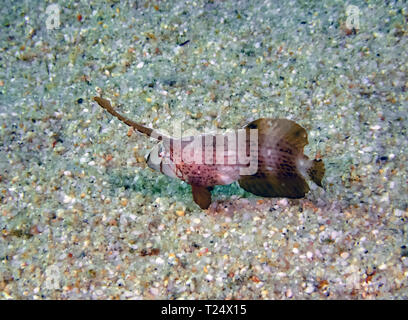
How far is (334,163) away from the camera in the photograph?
10.3ft

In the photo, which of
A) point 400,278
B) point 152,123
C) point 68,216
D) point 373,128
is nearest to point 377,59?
point 373,128

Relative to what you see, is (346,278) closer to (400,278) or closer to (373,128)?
(400,278)

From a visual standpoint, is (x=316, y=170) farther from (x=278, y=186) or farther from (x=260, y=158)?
(x=260, y=158)

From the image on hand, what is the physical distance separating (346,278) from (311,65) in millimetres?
2504

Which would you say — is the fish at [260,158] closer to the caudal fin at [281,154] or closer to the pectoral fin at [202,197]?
the caudal fin at [281,154]

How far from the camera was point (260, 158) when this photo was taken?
2.62 meters

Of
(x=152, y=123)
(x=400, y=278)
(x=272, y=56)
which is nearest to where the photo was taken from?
(x=400, y=278)

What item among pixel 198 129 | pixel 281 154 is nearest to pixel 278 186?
pixel 281 154

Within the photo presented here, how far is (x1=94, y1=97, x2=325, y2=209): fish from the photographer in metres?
2.61

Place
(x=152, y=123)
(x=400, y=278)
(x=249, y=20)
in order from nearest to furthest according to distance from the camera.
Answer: (x=400, y=278), (x=152, y=123), (x=249, y=20)

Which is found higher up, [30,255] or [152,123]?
[152,123]

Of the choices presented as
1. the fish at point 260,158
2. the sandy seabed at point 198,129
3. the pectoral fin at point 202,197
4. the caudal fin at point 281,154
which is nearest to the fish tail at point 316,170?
the fish at point 260,158

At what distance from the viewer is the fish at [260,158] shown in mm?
2611

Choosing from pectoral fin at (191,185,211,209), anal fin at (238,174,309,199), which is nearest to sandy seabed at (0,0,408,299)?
pectoral fin at (191,185,211,209)
